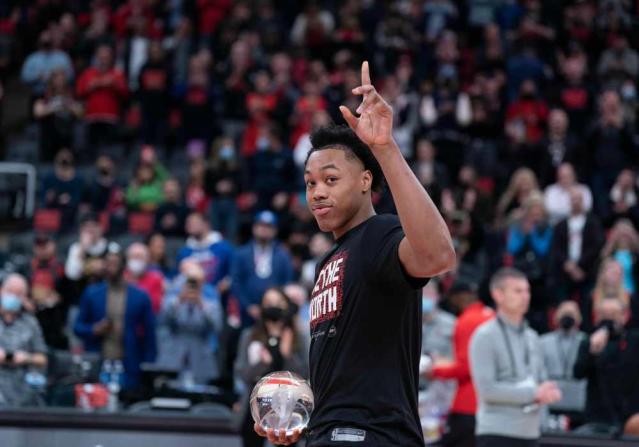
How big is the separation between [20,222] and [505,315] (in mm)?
10599

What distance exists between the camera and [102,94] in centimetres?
1738

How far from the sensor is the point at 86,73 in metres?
17.5

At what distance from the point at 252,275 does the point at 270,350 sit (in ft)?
12.3

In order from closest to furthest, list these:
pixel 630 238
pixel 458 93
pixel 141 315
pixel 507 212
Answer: pixel 141 315 < pixel 630 238 < pixel 507 212 < pixel 458 93

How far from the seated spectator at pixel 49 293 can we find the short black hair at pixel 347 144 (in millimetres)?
8791

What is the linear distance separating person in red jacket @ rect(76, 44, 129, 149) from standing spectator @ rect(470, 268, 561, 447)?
10.6 m

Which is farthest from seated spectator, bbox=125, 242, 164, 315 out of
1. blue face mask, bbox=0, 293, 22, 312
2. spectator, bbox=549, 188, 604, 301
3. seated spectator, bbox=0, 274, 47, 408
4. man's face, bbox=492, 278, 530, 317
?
man's face, bbox=492, 278, 530, 317

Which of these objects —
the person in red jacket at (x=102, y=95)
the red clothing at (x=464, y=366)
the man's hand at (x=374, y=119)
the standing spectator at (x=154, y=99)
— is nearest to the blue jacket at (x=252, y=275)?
the red clothing at (x=464, y=366)

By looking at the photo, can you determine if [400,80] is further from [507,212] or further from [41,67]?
[41,67]

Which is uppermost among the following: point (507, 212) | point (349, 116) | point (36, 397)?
point (507, 212)

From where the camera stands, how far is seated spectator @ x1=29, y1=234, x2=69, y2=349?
12.8m

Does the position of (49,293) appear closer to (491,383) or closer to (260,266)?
(260,266)

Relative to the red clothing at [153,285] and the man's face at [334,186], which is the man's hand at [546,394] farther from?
the red clothing at [153,285]

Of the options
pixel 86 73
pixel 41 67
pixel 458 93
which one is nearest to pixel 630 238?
pixel 458 93
